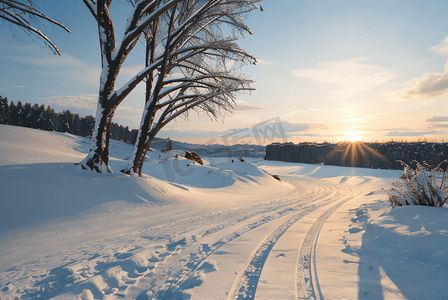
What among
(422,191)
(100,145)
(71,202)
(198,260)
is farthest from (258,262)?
(100,145)

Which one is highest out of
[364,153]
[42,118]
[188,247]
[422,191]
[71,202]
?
[42,118]

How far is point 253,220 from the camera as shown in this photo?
4879 mm

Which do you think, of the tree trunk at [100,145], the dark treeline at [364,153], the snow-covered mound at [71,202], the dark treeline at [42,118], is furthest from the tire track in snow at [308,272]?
the dark treeline at [42,118]

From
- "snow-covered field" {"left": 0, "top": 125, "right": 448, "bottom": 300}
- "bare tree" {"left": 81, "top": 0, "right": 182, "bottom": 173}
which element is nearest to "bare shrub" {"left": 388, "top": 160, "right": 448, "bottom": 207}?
"snow-covered field" {"left": 0, "top": 125, "right": 448, "bottom": 300}

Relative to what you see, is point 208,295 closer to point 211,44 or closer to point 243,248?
point 243,248

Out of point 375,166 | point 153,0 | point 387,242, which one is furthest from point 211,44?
point 375,166

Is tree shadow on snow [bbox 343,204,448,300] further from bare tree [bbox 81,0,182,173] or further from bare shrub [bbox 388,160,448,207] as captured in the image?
bare tree [bbox 81,0,182,173]

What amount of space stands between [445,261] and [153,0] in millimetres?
8217

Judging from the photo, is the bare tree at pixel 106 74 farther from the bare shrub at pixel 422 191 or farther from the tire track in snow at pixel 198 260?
the bare shrub at pixel 422 191

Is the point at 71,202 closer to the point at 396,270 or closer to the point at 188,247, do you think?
the point at 188,247

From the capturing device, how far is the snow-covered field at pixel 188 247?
2.22m

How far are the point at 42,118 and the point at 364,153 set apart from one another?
35019 mm

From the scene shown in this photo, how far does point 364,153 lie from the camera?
25.4m

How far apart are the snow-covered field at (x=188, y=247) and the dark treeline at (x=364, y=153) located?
18.8 metres
